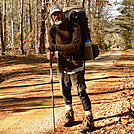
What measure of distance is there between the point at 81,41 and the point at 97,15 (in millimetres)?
39626

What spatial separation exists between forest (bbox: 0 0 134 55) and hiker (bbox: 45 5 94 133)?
8.90 meters

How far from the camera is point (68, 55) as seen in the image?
393 centimetres

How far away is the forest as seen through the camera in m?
21.6

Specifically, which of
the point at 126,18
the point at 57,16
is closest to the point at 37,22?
the point at 126,18

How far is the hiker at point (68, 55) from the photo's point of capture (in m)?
3.75

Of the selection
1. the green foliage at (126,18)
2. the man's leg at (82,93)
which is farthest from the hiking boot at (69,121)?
the green foliage at (126,18)

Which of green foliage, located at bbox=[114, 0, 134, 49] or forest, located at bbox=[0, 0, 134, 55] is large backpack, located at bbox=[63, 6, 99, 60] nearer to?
forest, located at bbox=[0, 0, 134, 55]

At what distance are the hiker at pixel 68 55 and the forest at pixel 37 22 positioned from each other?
29.2 feet

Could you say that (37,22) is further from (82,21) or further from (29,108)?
(82,21)

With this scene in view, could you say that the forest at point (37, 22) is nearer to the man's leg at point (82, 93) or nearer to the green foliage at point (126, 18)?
the green foliage at point (126, 18)

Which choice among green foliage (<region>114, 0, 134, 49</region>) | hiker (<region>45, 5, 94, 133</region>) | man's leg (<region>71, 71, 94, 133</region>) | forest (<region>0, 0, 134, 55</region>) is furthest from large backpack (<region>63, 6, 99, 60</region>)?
green foliage (<region>114, 0, 134, 49</region>)

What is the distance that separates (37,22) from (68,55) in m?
27.4

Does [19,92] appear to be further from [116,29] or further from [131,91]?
[116,29]

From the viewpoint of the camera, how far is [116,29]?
57.9m
